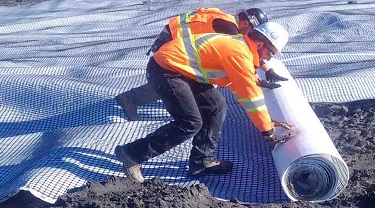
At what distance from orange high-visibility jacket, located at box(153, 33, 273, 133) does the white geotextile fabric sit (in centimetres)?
77

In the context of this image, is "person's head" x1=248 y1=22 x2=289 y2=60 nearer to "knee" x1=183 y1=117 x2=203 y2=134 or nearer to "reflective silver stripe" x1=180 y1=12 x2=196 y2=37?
"knee" x1=183 y1=117 x2=203 y2=134

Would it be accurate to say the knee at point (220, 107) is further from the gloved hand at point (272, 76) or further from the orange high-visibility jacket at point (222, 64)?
the gloved hand at point (272, 76)

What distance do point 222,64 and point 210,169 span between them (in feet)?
3.16

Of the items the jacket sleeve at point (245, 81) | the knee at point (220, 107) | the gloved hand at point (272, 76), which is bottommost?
the gloved hand at point (272, 76)

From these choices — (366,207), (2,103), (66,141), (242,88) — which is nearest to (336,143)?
(366,207)

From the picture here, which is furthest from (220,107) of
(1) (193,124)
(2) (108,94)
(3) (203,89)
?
(2) (108,94)

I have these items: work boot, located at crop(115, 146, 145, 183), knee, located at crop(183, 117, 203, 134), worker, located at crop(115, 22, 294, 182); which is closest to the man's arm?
worker, located at crop(115, 22, 294, 182)

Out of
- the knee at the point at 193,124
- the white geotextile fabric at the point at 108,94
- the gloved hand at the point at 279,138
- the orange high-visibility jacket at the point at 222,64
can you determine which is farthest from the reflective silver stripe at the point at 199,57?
the white geotextile fabric at the point at 108,94

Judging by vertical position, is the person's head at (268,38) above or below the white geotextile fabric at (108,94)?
above

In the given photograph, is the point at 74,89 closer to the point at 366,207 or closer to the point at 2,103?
the point at 2,103

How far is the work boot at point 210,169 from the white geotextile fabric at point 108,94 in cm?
5

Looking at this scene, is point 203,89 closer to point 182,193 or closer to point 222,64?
point 222,64

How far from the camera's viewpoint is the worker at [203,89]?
13.7 feet

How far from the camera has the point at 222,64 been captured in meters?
4.23
